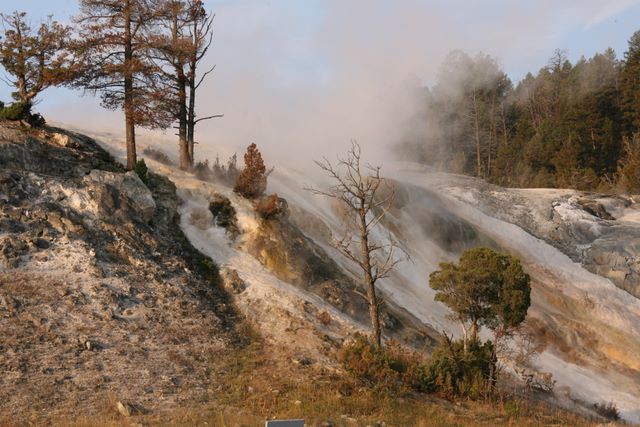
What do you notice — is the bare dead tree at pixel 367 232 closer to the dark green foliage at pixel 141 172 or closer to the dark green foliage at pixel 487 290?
the dark green foliage at pixel 487 290

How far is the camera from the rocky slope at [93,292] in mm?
13844

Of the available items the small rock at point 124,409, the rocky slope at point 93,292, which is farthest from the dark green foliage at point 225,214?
the small rock at point 124,409

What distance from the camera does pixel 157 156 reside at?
28.9 m

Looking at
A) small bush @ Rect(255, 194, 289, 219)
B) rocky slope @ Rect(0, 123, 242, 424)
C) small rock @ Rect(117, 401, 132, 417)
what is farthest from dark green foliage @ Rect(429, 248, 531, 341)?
small rock @ Rect(117, 401, 132, 417)

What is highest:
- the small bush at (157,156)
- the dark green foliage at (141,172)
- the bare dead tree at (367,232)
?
the small bush at (157,156)

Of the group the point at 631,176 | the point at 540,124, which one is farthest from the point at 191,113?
the point at 540,124

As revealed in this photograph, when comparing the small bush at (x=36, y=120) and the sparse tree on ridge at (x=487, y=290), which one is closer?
the sparse tree on ridge at (x=487, y=290)

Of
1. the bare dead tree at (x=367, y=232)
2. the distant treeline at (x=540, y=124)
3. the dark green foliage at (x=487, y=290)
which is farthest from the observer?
the distant treeline at (x=540, y=124)

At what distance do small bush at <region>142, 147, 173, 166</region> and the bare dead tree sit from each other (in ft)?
21.4

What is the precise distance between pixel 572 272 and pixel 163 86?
66.0 ft

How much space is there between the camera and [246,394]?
1455cm

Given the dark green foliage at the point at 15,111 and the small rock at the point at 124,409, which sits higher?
the dark green foliage at the point at 15,111

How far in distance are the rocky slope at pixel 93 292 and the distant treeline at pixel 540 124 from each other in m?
39.4

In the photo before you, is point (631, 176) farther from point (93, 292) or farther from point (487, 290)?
point (93, 292)
